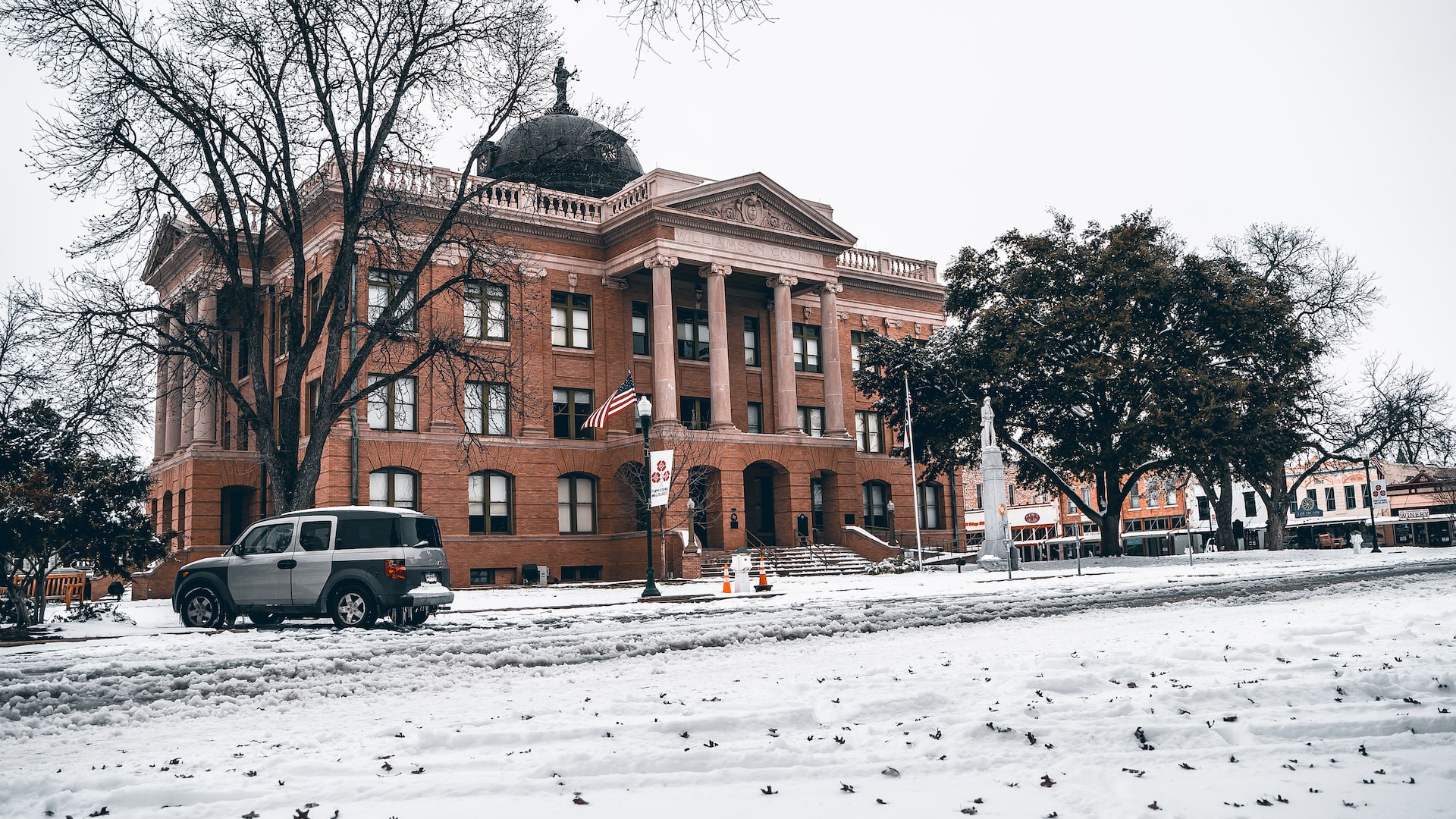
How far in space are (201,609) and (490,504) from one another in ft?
75.2

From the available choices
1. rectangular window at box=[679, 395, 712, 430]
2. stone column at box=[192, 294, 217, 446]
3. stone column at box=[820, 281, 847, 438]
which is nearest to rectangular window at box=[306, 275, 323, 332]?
stone column at box=[192, 294, 217, 446]

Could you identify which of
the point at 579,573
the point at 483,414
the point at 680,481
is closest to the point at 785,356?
the point at 680,481

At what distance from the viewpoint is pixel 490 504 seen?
41.8 meters

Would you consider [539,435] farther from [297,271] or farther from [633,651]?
[633,651]

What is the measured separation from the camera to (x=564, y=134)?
165 ft

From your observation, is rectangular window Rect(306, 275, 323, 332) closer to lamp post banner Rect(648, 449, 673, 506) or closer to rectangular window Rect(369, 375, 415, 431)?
rectangular window Rect(369, 375, 415, 431)

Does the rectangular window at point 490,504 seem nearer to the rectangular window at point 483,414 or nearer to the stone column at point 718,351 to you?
the rectangular window at point 483,414

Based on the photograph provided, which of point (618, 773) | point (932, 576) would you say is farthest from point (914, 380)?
point (618, 773)

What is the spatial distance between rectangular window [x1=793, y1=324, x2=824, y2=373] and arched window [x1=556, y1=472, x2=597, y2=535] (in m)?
12.4

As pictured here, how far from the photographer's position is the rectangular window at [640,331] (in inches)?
1813

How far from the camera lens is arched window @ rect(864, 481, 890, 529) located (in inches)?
2082

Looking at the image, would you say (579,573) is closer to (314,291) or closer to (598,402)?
(598,402)

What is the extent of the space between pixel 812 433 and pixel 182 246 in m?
27.5

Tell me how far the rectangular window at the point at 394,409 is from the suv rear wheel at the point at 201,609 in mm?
20597
